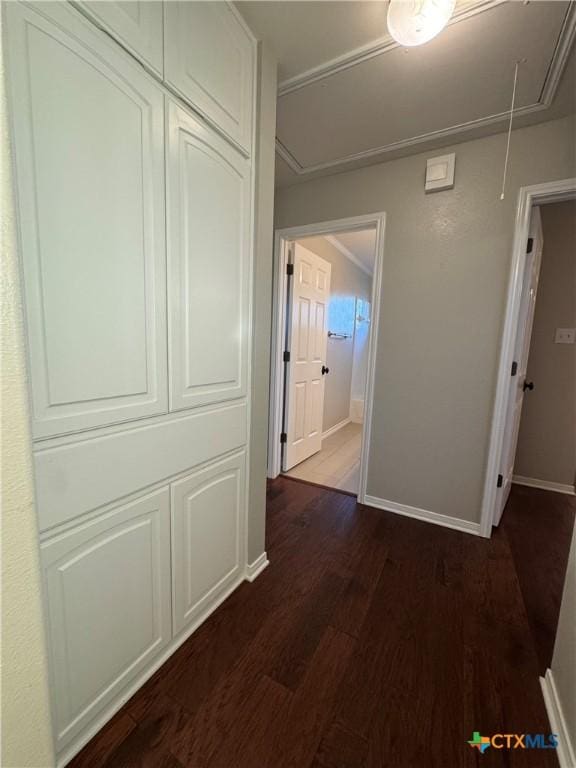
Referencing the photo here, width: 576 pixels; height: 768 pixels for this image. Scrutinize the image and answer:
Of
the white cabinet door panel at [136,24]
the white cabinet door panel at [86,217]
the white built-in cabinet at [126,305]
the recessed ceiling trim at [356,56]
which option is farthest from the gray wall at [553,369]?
the white cabinet door panel at [86,217]

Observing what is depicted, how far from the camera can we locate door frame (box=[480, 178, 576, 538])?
174 centimetres

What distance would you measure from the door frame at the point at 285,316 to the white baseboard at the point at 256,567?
38.7 inches

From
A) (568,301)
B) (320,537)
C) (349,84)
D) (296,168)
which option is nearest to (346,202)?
(296,168)

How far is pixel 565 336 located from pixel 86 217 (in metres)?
3.52

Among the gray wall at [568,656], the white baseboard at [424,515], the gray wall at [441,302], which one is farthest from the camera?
the white baseboard at [424,515]

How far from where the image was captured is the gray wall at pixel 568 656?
954 mm

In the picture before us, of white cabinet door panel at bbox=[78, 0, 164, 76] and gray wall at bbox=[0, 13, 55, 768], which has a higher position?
white cabinet door panel at bbox=[78, 0, 164, 76]

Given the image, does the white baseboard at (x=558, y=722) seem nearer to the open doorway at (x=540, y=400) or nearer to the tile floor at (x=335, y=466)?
the open doorway at (x=540, y=400)

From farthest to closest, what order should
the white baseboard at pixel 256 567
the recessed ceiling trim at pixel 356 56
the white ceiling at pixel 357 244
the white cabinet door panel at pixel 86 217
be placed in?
the white ceiling at pixel 357 244
the white baseboard at pixel 256 567
the recessed ceiling trim at pixel 356 56
the white cabinet door panel at pixel 86 217

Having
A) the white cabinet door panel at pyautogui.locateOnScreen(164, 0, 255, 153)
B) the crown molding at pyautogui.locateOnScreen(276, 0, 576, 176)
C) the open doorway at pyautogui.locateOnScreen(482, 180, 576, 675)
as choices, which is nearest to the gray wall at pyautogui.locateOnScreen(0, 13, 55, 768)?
the white cabinet door panel at pyautogui.locateOnScreen(164, 0, 255, 153)

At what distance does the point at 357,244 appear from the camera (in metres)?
3.82

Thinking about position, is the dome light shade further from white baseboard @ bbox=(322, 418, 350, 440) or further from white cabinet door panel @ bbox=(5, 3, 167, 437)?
white baseboard @ bbox=(322, 418, 350, 440)

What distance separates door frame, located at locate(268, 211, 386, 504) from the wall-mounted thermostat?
0.33 meters

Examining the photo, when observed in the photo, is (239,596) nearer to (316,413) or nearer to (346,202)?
(316,413)
